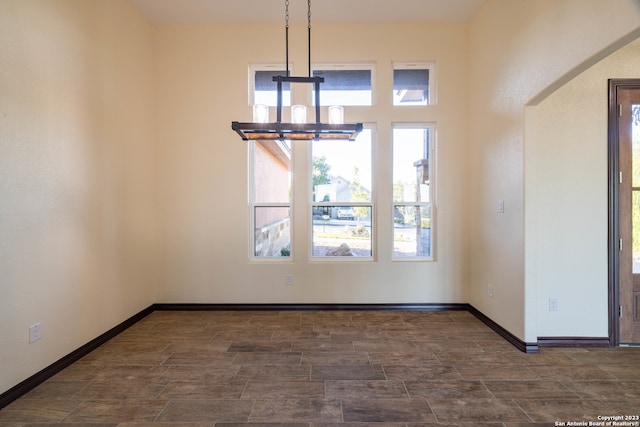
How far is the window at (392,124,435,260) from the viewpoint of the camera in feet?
14.1

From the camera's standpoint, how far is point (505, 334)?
3.29 m

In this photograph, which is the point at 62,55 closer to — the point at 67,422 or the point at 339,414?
the point at 67,422

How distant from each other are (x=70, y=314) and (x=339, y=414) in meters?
2.52

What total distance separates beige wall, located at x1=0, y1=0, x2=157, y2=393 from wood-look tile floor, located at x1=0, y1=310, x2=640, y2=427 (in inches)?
18.4

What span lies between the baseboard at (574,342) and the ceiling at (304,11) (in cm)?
385

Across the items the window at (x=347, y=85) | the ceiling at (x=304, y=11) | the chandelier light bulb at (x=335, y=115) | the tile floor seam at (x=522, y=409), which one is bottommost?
the tile floor seam at (x=522, y=409)

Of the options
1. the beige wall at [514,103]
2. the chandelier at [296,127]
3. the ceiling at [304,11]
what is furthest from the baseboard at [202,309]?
the ceiling at [304,11]

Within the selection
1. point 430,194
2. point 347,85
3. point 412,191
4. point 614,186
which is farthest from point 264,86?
point 614,186

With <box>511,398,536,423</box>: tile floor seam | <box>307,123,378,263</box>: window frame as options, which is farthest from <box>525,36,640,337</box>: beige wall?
<box>307,123,378,263</box>: window frame

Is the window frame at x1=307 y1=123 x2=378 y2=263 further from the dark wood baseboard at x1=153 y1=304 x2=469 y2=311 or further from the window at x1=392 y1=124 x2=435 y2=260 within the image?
the dark wood baseboard at x1=153 y1=304 x2=469 y2=311

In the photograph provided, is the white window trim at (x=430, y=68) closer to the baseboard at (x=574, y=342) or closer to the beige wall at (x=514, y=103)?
the beige wall at (x=514, y=103)

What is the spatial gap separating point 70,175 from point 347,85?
10.9 feet

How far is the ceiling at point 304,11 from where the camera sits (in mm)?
3730

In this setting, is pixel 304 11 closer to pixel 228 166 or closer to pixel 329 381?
pixel 228 166
